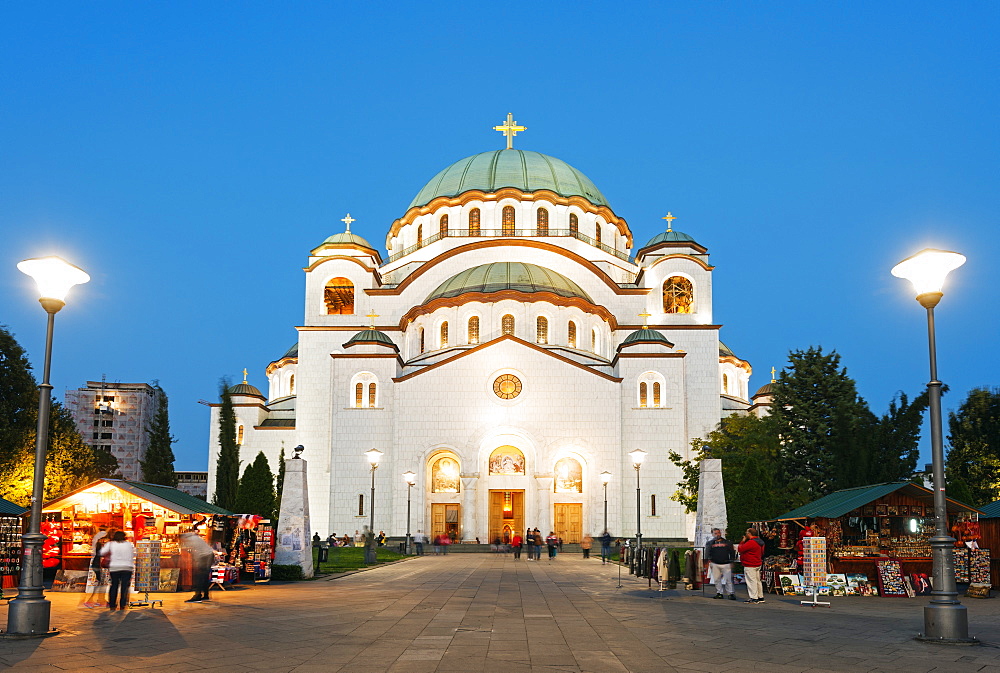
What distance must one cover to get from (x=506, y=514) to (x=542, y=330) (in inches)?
395

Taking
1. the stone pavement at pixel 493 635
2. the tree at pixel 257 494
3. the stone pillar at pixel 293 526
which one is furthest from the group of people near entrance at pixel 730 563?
the tree at pixel 257 494

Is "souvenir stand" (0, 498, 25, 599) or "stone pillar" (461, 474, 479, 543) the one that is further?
"stone pillar" (461, 474, 479, 543)

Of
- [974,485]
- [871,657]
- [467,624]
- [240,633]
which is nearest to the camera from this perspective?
[871,657]

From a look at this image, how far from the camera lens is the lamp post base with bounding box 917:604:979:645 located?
1062cm

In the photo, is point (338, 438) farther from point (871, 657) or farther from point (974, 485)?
point (871, 657)

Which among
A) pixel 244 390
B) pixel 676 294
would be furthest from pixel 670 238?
pixel 244 390

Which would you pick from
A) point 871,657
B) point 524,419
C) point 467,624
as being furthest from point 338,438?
point 871,657

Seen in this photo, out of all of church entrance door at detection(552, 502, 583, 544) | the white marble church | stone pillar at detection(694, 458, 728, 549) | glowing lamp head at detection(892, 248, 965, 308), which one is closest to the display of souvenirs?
stone pillar at detection(694, 458, 728, 549)

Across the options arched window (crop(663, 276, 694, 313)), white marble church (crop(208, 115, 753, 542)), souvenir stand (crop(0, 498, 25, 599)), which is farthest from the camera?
arched window (crop(663, 276, 694, 313))

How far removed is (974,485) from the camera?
119 feet

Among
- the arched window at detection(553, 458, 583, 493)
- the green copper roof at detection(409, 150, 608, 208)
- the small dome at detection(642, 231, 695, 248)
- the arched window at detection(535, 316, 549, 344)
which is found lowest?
the arched window at detection(553, 458, 583, 493)

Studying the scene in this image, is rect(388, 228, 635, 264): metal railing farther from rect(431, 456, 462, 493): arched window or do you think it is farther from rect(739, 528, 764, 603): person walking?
rect(739, 528, 764, 603): person walking

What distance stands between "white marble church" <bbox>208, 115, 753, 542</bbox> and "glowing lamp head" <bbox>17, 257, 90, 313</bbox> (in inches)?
990

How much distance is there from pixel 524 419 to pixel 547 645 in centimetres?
3235
